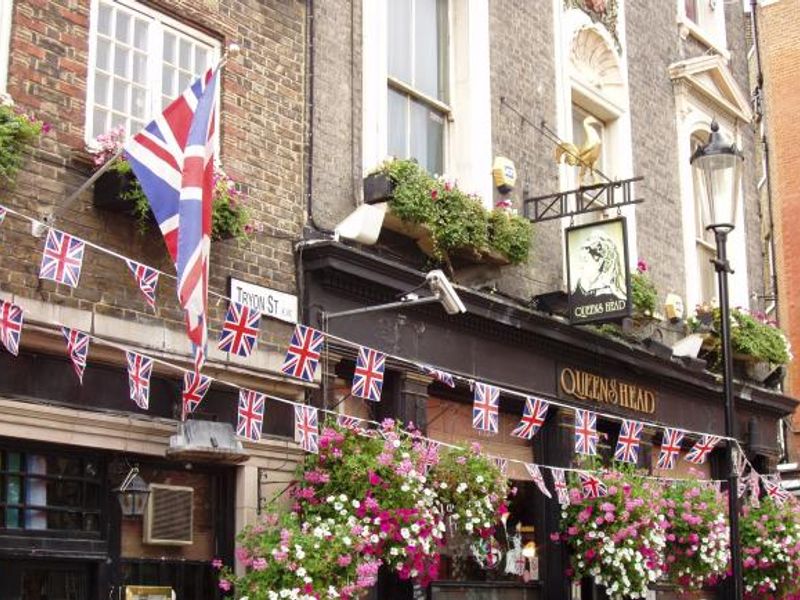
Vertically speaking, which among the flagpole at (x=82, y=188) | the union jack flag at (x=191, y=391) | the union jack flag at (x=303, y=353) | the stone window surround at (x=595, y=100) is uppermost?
the stone window surround at (x=595, y=100)

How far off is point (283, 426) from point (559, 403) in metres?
4.39

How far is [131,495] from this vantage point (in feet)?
32.8

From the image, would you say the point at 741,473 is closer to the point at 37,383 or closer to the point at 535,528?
the point at 535,528

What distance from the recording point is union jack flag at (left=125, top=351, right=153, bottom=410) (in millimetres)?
9477

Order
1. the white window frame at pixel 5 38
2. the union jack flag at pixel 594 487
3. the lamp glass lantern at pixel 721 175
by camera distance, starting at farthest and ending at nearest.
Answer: the union jack flag at pixel 594 487 → the lamp glass lantern at pixel 721 175 → the white window frame at pixel 5 38

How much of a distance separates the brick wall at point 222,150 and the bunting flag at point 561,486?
396cm

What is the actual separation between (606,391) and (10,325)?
885 cm

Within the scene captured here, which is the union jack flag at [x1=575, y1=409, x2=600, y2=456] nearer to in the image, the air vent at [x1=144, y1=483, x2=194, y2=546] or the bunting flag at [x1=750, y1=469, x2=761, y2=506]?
the bunting flag at [x1=750, y1=469, x2=761, y2=506]

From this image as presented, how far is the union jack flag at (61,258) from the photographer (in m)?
9.05

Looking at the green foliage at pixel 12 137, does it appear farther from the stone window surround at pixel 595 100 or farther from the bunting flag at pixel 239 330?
the stone window surround at pixel 595 100

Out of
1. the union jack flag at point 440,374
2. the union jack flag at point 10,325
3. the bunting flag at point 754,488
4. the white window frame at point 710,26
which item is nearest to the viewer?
the union jack flag at point 10,325

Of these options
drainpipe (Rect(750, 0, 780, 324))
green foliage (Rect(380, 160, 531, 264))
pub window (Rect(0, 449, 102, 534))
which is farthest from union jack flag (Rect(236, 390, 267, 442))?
drainpipe (Rect(750, 0, 780, 324))

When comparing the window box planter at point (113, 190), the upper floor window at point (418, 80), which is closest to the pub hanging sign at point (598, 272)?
the upper floor window at point (418, 80)

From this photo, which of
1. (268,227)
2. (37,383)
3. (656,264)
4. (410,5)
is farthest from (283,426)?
(656,264)
